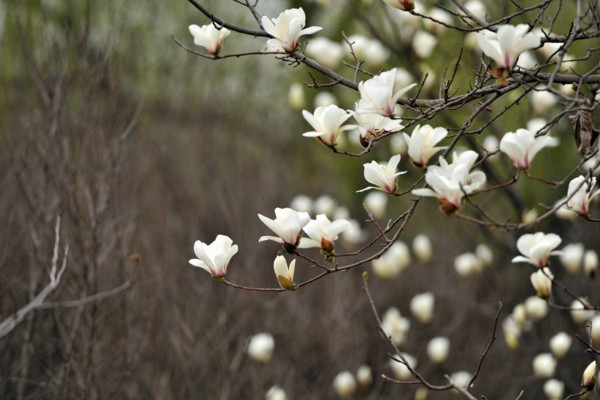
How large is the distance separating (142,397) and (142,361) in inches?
8.3

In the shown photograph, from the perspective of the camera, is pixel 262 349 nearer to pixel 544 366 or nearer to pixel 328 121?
pixel 544 366

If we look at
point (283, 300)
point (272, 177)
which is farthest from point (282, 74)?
point (283, 300)

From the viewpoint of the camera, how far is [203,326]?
4.98 metres

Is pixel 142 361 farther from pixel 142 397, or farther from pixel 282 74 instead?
pixel 282 74

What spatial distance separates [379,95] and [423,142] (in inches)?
6.3

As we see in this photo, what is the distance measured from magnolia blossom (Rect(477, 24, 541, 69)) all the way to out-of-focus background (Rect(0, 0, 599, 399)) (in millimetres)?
240

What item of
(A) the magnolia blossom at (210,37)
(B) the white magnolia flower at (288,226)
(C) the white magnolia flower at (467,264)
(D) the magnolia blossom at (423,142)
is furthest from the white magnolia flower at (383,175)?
(C) the white magnolia flower at (467,264)

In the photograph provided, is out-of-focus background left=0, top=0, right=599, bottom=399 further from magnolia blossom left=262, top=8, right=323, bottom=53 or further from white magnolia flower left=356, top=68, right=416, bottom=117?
magnolia blossom left=262, top=8, right=323, bottom=53

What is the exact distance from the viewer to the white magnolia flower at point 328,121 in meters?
2.06

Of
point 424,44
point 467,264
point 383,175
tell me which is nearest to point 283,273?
point 383,175

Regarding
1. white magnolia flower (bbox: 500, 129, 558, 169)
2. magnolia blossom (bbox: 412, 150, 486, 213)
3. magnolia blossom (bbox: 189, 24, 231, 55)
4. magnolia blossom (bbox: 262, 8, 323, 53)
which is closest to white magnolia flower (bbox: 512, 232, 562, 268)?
white magnolia flower (bbox: 500, 129, 558, 169)

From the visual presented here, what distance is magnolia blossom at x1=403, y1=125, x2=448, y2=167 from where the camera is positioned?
1926 millimetres

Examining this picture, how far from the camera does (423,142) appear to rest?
194cm

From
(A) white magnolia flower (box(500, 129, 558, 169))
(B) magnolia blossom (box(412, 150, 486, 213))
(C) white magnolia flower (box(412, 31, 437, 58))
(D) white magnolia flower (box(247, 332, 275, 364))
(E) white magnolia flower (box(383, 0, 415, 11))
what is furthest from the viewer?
(D) white magnolia flower (box(247, 332, 275, 364))
